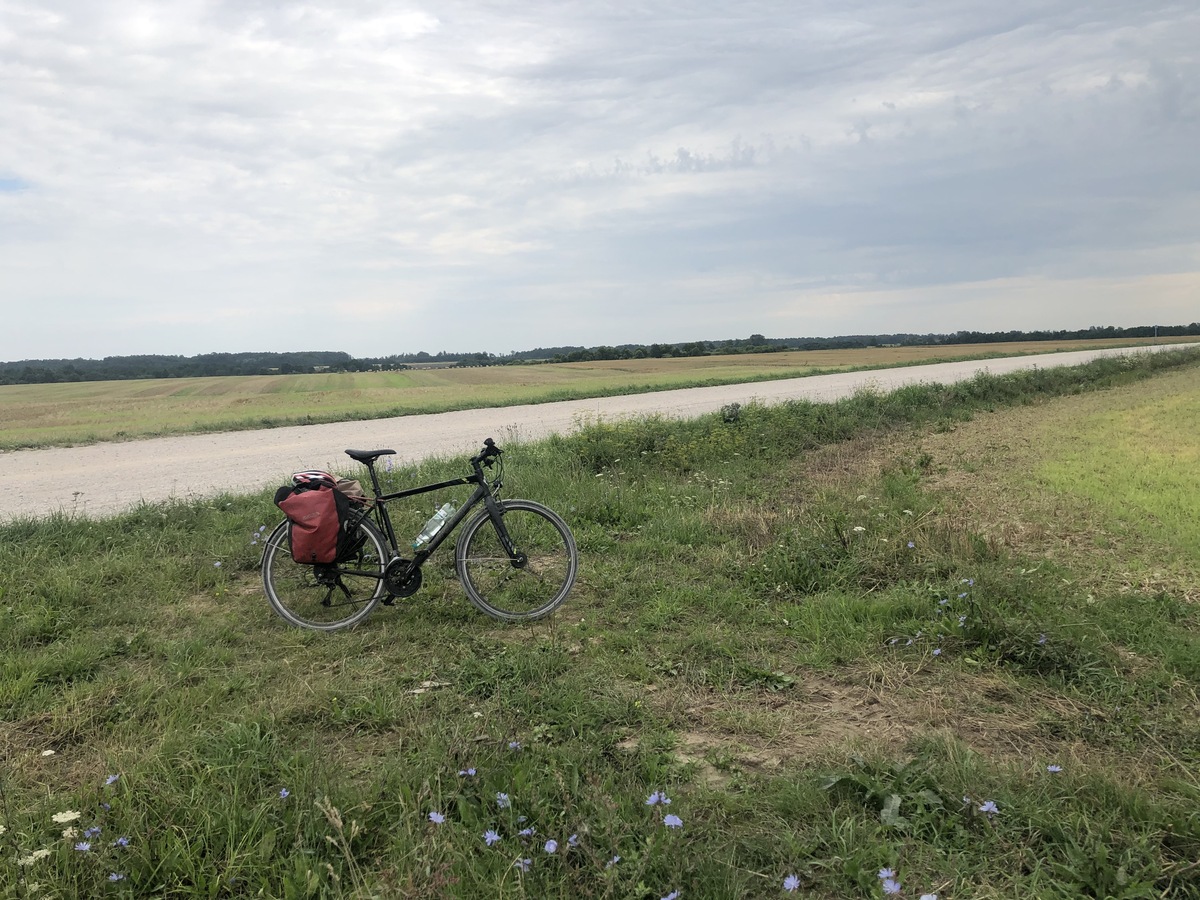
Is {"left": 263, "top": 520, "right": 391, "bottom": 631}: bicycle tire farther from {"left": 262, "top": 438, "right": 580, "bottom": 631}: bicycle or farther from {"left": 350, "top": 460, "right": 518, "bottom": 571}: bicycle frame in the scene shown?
{"left": 350, "top": 460, "right": 518, "bottom": 571}: bicycle frame

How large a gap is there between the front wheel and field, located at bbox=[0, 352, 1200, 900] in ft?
0.85

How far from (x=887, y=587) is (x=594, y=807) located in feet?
11.3

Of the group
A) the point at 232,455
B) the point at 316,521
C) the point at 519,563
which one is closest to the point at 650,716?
the point at 519,563

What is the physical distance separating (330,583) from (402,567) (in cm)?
54

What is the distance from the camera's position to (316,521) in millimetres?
4898

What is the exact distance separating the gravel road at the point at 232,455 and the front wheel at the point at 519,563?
4.93 m

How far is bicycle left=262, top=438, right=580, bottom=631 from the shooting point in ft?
16.9

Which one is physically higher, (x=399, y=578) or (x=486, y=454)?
(x=486, y=454)

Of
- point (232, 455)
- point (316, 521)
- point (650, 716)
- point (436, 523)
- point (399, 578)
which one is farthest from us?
point (232, 455)

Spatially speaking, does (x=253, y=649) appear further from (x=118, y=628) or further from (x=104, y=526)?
(x=104, y=526)

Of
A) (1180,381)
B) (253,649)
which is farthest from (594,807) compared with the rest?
(1180,381)

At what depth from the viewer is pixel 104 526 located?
7109 millimetres

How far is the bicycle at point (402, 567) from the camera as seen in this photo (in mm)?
5145

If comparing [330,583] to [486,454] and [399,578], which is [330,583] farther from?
[486,454]
